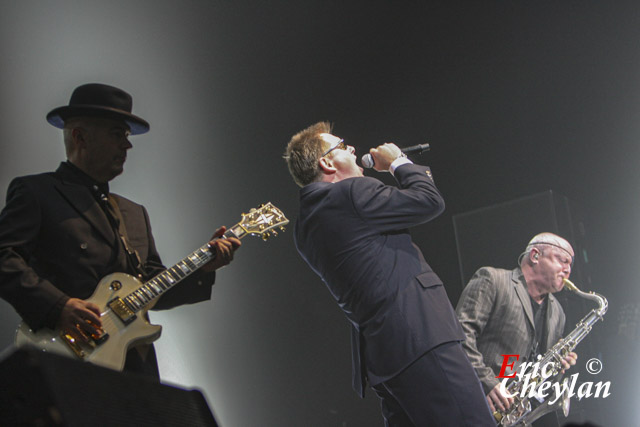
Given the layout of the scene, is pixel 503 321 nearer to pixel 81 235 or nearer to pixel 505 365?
pixel 505 365

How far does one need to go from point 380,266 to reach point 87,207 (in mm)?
1066

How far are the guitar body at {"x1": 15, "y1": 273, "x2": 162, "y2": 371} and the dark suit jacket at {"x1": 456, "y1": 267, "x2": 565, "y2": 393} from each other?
1.88 metres

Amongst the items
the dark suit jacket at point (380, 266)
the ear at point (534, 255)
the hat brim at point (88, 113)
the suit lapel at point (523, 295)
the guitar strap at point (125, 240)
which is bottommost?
the suit lapel at point (523, 295)

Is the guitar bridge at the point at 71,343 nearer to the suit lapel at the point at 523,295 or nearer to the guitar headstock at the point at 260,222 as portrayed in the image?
the guitar headstock at the point at 260,222

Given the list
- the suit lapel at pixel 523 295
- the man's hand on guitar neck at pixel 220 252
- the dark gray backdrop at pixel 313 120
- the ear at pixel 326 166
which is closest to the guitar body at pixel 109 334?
the man's hand on guitar neck at pixel 220 252

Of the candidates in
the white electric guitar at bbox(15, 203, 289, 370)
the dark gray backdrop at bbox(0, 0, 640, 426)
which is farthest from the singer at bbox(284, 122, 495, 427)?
the dark gray backdrop at bbox(0, 0, 640, 426)

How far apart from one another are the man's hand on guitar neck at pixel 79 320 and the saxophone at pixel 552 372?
2286 millimetres

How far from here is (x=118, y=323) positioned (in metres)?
1.97

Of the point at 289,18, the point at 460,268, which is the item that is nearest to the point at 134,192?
the point at 289,18

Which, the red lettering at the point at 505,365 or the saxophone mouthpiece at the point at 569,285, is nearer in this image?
the red lettering at the point at 505,365

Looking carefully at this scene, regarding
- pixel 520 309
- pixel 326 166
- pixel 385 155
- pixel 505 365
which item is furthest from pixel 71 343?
pixel 520 309

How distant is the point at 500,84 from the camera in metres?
3.87

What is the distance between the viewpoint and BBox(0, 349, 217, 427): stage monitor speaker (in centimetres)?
73

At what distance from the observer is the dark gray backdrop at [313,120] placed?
3461mm
